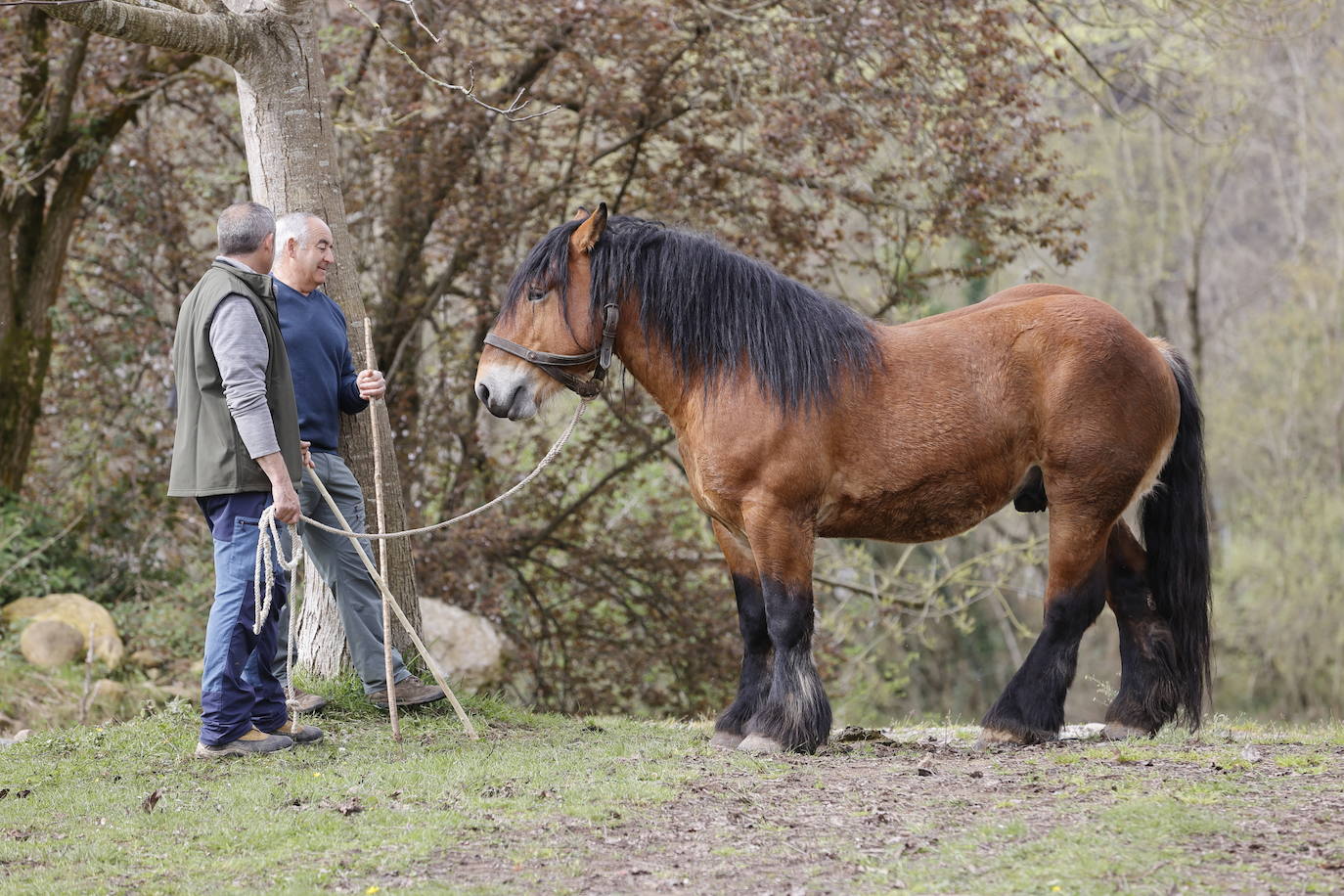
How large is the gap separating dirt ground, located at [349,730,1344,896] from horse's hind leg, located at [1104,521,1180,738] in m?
0.51

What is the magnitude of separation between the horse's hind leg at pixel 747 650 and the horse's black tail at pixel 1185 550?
5.83 feet

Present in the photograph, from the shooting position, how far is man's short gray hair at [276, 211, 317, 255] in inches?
216

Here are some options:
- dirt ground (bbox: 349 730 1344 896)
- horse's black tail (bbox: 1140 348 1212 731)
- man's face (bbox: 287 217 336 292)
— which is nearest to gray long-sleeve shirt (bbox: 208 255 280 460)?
man's face (bbox: 287 217 336 292)

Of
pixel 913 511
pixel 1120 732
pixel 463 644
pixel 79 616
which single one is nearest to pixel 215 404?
pixel 913 511

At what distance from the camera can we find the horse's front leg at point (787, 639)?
5.12 meters

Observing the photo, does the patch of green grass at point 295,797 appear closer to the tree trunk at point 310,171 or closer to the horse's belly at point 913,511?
the tree trunk at point 310,171

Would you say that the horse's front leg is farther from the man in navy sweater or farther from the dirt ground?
the man in navy sweater

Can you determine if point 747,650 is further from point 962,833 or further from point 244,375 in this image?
point 244,375

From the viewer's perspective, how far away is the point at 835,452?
206 inches

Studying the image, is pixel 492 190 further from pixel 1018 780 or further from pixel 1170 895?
pixel 1170 895

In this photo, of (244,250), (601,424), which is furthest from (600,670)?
(244,250)

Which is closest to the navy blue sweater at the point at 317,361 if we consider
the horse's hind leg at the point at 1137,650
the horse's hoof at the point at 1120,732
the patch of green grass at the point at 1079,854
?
the patch of green grass at the point at 1079,854

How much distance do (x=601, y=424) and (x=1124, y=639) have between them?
6.08m

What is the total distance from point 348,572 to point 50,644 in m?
4.01
